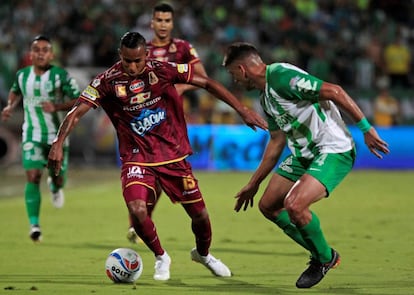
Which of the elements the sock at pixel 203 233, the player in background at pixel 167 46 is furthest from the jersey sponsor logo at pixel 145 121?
the player in background at pixel 167 46

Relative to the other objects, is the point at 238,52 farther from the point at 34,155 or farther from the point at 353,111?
the point at 34,155

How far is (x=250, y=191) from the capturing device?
8789mm

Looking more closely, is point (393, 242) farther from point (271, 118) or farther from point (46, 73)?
point (46, 73)

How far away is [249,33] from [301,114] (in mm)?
18057

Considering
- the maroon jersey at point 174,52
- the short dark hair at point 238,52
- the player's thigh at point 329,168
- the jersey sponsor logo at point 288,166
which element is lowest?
the jersey sponsor logo at point 288,166

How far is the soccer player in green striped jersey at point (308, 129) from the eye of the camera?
8.12 meters

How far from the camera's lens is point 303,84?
319 inches

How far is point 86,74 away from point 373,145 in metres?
18.1

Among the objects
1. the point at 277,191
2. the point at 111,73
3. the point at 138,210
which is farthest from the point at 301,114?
the point at 111,73

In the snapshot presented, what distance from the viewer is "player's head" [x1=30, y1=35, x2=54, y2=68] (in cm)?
1241

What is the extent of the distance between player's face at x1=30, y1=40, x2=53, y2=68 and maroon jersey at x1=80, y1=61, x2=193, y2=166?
3582mm

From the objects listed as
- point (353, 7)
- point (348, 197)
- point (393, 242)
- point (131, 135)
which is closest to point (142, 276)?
point (131, 135)

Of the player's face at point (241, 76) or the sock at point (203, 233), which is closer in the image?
the player's face at point (241, 76)

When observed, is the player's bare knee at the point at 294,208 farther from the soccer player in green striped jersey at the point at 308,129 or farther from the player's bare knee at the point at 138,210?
the player's bare knee at the point at 138,210
